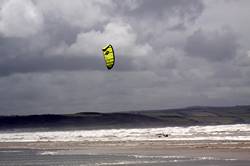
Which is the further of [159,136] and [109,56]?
[159,136]

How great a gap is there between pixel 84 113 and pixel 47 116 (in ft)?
56.0

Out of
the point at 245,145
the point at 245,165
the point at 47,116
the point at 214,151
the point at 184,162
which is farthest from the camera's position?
the point at 47,116

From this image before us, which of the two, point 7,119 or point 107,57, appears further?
point 7,119

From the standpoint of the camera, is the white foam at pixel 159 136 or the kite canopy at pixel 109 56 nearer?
the kite canopy at pixel 109 56

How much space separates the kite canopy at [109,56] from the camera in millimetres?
22831

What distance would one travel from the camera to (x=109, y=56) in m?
23.5

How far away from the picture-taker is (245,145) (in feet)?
109

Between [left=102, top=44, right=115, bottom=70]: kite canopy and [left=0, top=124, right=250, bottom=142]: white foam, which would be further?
[left=0, top=124, right=250, bottom=142]: white foam

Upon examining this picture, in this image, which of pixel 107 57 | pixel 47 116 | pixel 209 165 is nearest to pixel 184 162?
pixel 209 165

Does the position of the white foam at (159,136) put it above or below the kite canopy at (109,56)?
below

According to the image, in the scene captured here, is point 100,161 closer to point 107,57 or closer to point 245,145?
point 107,57

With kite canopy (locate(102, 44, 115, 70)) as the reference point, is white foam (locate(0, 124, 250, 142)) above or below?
below

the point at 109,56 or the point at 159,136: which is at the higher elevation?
the point at 109,56

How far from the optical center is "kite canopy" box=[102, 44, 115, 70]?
74.9 feet
